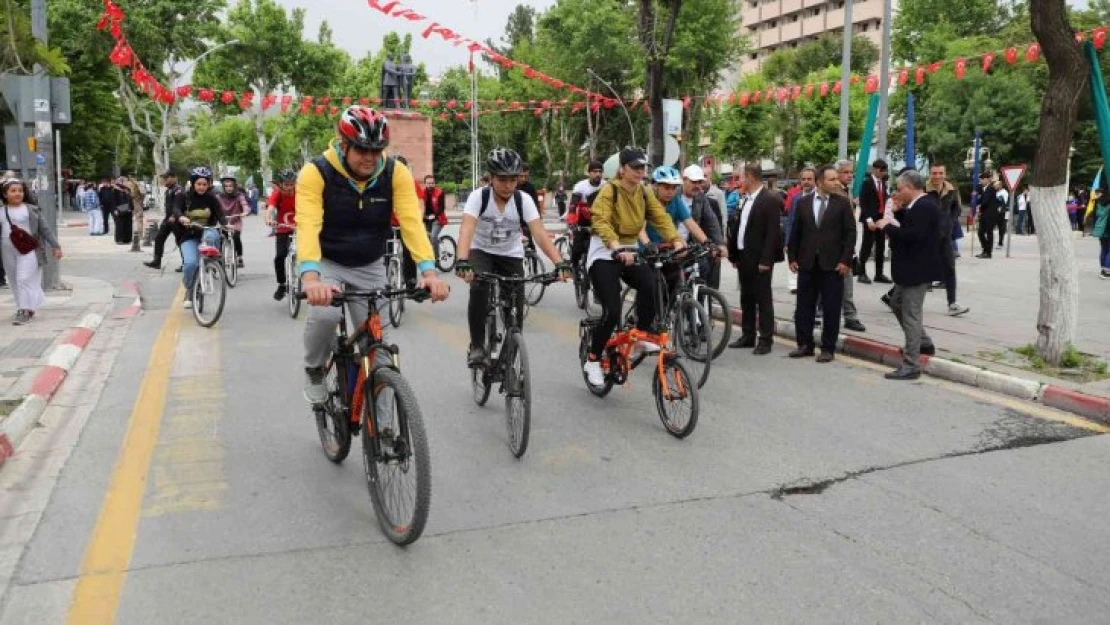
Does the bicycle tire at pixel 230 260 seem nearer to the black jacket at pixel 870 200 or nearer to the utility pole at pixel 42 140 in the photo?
the utility pole at pixel 42 140

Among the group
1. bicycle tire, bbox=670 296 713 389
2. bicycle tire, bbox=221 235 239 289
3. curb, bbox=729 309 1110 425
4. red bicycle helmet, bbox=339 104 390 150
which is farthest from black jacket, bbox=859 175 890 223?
red bicycle helmet, bbox=339 104 390 150

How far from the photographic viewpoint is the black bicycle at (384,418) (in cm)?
414

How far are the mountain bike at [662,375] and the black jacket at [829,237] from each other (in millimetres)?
2574

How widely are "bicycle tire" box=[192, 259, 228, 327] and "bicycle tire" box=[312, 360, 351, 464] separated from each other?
537 centimetres

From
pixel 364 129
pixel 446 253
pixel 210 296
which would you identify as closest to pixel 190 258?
pixel 210 296

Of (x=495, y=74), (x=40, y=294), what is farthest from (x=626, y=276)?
(x=495, y=74)

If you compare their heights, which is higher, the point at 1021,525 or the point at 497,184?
the point at 497,184

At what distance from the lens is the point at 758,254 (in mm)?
9453

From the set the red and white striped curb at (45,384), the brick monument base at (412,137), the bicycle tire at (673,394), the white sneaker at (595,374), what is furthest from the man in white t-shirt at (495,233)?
the brick monument base at (412,137)

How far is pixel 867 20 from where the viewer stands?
246 ft

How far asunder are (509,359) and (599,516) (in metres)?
1.55

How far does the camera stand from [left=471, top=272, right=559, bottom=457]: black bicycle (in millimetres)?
5672

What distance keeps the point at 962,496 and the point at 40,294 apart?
10.1m

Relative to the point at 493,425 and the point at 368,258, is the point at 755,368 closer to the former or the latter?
the point at 493,425
